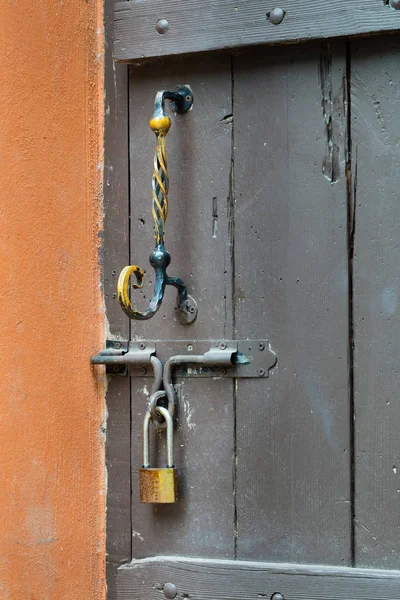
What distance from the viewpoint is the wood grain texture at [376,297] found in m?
1.01

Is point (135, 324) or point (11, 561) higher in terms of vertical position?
point (135, 324)

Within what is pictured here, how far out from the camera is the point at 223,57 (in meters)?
1.10

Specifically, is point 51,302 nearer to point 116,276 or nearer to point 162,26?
point 116,276

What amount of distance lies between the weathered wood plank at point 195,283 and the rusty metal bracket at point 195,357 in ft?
0.05

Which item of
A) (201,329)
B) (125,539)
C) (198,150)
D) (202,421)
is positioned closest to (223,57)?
(198,150)

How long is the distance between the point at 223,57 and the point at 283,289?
0.33 metres

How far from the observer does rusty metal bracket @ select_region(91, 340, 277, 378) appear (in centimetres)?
106

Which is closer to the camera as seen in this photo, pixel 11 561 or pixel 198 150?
pixel 11 561

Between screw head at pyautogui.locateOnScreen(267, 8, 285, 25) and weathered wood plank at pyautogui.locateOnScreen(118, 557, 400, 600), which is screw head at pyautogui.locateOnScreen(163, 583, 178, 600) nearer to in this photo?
weathered wood plank at pyautogui.locateOnScreen(118, 557, 400, 600)

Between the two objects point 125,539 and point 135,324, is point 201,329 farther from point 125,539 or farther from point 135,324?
point 125,539

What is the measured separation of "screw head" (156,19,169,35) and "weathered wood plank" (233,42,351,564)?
12 centimetres

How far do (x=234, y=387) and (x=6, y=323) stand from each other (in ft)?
1.02

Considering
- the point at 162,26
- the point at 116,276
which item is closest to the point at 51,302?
the point at 116,276

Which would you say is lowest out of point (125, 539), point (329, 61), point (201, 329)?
point (125, 539)
